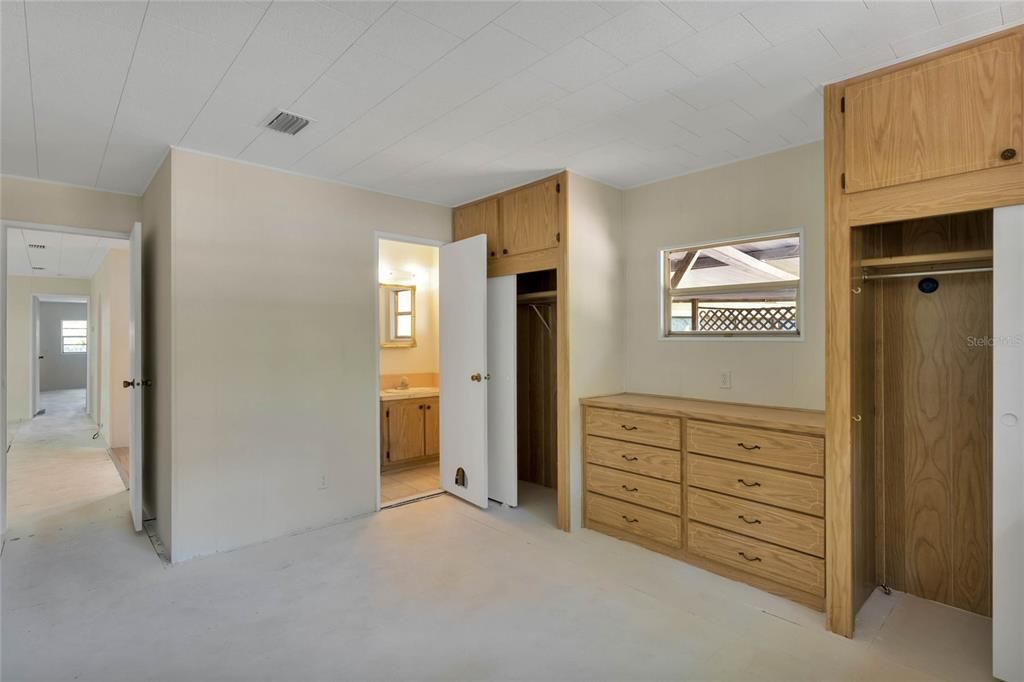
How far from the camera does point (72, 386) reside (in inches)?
519

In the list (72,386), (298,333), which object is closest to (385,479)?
(298,333)

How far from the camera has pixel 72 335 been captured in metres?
13.1

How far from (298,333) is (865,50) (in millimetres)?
3373

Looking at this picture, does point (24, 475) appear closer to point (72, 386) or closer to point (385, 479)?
→ point (385, 479)

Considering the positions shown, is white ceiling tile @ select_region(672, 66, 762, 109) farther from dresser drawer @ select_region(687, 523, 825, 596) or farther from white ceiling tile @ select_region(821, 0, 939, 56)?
dresser drawer @ select_region(687, 523, 825, 596)

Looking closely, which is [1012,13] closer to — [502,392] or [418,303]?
[502,392]

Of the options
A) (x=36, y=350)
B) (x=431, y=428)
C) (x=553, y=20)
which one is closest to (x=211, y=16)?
(x=553, y=20)

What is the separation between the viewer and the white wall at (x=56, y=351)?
1262 cm

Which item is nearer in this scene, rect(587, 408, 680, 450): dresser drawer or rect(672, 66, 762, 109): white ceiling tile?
rect(672, 66, 762, 109): white ceiling tile

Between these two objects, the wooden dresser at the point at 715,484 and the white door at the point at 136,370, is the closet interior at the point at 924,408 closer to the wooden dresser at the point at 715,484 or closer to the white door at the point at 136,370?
the wooden dresser at the point at 715,484

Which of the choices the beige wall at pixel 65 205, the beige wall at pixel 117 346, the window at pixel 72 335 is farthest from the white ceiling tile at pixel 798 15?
the window at pixel 72 335

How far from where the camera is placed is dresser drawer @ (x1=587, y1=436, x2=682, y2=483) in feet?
10.1

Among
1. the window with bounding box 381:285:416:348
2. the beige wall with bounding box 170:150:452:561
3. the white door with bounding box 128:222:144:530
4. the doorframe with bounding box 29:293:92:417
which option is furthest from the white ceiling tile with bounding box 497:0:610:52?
the doorframe with bounding box 29:293:92:417

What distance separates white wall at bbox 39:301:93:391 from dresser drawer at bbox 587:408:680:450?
14.0m
